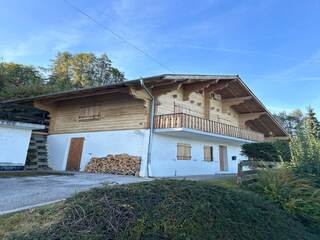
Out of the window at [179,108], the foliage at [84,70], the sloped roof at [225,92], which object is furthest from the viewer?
the foliage at [84,70]

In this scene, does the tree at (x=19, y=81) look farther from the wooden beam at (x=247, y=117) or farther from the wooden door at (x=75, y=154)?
the wooden beam at (x=247, y=117)

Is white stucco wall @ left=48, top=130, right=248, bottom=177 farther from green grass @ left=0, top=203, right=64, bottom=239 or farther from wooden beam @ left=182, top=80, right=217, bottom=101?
green grass @ left=0, top=203, right=64, bottom=239

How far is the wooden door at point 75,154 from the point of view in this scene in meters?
16.6

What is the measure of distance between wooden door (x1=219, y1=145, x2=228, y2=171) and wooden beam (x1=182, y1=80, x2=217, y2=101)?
206 inches

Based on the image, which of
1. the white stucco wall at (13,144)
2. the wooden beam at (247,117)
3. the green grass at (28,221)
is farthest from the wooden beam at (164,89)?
the green grass at (28,221)

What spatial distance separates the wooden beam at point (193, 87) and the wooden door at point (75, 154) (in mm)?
7008

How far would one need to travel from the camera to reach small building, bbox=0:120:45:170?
12714mm

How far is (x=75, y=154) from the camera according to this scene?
16.8m

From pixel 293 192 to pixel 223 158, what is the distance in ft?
42.4

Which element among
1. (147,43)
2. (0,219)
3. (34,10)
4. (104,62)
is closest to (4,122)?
(34,10)

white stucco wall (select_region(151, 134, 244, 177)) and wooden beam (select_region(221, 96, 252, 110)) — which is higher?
wooden beam (select_region(221, 96, 252, 110))

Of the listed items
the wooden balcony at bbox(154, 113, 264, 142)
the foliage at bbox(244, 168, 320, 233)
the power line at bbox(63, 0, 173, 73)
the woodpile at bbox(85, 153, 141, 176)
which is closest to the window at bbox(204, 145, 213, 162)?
the wooden balcony at bbox(154, 113, 264, 142)

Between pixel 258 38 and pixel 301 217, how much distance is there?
976 centimetres

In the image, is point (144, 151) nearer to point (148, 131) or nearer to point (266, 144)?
point (148, 131)
